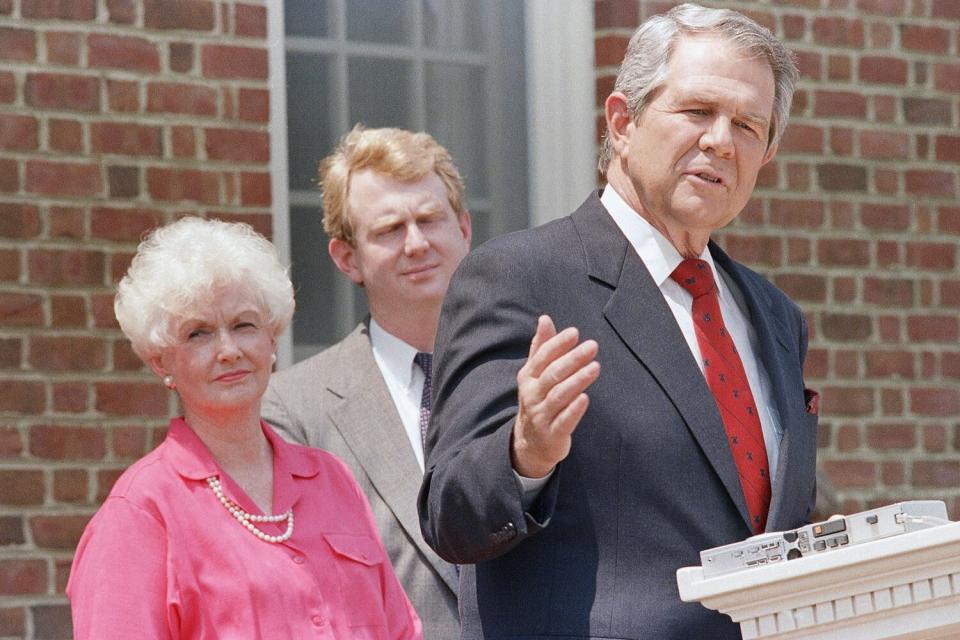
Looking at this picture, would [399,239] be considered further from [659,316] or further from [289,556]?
[659,316]

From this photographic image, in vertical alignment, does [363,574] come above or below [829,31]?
below

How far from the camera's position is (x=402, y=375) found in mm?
3693

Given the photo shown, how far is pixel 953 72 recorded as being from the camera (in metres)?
5.66

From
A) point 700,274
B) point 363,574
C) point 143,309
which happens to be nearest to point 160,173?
point 143,309

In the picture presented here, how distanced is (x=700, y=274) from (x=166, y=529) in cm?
107

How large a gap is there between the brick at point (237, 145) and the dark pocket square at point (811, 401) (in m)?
2.30

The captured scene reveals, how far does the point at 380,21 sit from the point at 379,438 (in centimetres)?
195

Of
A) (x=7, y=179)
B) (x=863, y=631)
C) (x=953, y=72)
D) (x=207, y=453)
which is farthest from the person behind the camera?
(x=953, y=72)

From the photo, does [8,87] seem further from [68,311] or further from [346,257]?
[346,257]

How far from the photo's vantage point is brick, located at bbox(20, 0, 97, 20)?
434cm

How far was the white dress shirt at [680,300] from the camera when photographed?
2.51 metres

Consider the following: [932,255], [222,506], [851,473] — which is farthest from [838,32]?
→ [222,506]

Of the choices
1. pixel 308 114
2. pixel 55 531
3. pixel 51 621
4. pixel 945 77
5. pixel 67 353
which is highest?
pixel 945 77

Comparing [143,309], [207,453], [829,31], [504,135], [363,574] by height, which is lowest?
[363,574]
